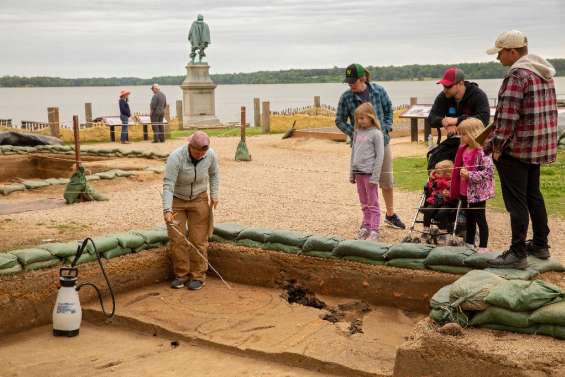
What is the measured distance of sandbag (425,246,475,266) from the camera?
6.47m

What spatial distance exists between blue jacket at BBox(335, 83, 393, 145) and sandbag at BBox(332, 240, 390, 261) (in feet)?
5.12

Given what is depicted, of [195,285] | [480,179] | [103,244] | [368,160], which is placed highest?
→ [368,160]

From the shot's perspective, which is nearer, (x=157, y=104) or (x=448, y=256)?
(x=448, y=256)

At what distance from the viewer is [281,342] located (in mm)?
6199

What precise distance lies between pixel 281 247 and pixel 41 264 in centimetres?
218

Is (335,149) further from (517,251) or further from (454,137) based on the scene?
(517,251)

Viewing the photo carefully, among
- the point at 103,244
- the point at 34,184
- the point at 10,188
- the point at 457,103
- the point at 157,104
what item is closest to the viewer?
the point at 103,244

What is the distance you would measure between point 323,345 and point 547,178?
300 inches

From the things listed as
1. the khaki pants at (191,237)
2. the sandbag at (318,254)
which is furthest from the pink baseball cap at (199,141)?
the sandbag at (318,254)

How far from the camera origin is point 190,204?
757 cm

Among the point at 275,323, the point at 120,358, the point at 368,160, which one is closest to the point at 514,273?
the point at 275,323

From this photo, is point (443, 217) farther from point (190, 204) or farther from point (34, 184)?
point (34, 184)

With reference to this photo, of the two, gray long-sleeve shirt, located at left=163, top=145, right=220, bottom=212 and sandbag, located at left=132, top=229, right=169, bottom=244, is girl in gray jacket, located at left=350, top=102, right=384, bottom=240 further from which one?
sandbag, located at left=132, top=229, right=169, bottom=244

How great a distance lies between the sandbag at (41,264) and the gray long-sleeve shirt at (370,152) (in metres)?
3.02
